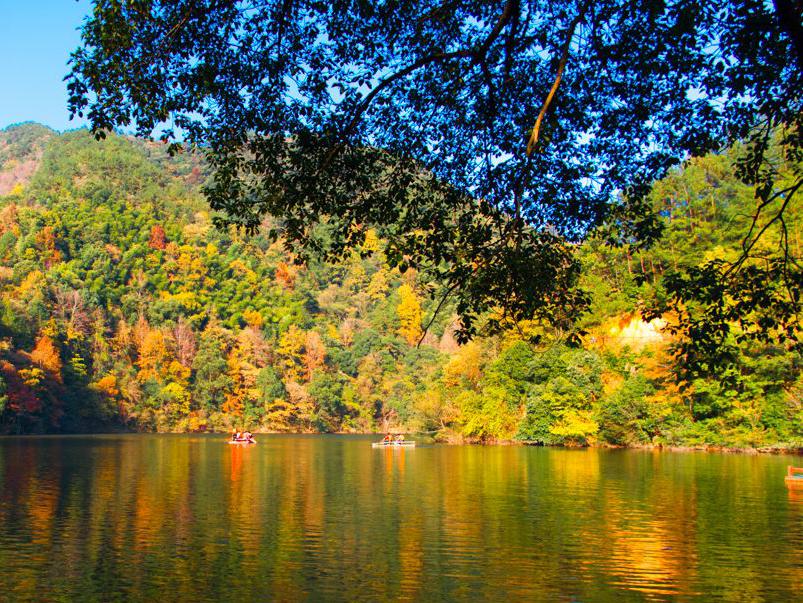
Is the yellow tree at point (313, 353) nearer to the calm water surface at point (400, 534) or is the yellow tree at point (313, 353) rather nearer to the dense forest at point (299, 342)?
the dense forest at point (299, 342)

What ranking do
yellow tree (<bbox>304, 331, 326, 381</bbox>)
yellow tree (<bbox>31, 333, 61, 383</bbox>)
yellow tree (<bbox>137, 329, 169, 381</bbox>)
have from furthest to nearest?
yellow tree (<bbox>304, 331, 326, 381</bbox>), yellow tree (<bbox>137, 329, 169, 381</bbox>), yellow tree (<bbox>31, 333, 61, 383</bbox>)

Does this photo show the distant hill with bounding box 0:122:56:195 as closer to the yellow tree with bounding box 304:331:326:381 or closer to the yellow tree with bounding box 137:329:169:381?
the yellow tree with bounding box 137:329:169:381

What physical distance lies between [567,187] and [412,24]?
3.04 metres

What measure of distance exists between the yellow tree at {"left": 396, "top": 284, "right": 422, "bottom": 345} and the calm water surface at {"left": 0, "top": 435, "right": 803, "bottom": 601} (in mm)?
77072

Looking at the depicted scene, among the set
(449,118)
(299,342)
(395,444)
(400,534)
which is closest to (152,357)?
(299,342)

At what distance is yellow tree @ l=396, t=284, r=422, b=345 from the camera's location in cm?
11284

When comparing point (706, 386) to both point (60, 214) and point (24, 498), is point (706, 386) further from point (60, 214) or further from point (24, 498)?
point (60, 214)

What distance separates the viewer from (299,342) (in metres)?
100

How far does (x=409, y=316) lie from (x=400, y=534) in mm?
95001

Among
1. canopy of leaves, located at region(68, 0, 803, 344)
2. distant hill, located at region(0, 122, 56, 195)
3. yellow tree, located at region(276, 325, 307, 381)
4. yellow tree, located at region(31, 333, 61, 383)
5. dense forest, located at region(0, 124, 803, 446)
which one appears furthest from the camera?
distant hill, located at region(0, 122, 56, 195)

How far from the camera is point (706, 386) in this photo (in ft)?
155

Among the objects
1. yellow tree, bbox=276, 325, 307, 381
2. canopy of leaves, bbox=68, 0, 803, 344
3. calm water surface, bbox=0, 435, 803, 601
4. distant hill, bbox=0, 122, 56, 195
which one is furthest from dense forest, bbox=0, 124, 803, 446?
canopy of leaves, bbox=68, 0, 803, 344

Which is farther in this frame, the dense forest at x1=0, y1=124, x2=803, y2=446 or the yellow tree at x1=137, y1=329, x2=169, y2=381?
the yellow tree at x1=137, y1=329, x2=169, y2=381

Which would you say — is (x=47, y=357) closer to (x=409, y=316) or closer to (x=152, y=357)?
(x=152, y=357)
